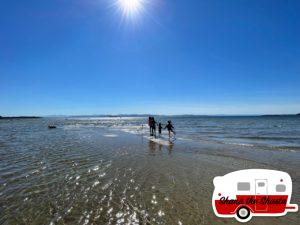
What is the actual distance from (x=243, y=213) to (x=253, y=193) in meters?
0.68

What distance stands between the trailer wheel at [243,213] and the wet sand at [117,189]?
1.77 ft

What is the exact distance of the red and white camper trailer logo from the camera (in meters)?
4.82

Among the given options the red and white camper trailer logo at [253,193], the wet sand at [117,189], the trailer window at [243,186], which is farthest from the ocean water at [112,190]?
the trailer window at [243,186]

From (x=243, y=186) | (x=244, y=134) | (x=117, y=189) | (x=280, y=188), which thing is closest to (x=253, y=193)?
(x=243, y=186)

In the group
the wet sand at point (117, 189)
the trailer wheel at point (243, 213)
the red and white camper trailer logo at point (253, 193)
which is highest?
the red and white camper trailer logo at point (253, 193)

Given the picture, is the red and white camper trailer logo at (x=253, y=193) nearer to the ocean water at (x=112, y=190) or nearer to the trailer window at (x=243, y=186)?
the trailer window at (x=243, y=186)

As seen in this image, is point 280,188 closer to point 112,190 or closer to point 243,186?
point 243,186

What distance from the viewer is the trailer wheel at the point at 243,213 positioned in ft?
16.6

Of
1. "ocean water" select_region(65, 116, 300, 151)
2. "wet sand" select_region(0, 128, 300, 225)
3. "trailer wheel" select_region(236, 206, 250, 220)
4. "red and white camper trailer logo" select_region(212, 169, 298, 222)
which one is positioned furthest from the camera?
"ocean water" select_region(65, 116, 300, 151)

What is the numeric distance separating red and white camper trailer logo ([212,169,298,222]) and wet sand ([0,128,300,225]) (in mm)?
822

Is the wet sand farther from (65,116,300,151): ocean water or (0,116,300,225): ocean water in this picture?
(65,116,300,151): ocean water

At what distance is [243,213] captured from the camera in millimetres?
5141

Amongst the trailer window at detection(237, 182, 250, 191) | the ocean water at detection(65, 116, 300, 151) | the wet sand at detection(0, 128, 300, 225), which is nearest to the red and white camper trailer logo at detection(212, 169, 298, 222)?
the trailer window at detection(237, 182, 250, 191)

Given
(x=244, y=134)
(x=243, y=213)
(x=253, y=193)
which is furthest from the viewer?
(x=244, y=134)
